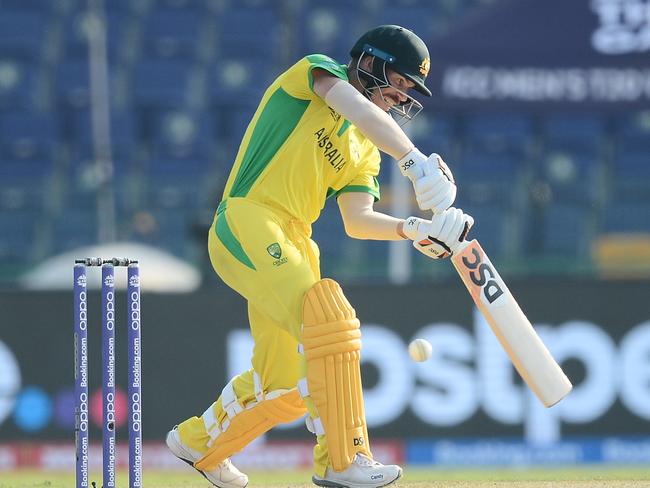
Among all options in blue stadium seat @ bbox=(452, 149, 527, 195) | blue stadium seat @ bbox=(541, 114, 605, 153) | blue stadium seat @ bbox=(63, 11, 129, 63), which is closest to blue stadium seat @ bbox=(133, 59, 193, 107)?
blue stadium seat @ bbox=(63, 11, 129, 63)

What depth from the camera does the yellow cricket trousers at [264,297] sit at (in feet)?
14.3

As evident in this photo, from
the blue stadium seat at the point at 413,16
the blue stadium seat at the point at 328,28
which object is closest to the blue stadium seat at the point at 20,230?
the blue stadium seat at the point at 328,28

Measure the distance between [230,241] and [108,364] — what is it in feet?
1.85

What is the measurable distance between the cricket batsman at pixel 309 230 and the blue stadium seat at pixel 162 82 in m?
8.47

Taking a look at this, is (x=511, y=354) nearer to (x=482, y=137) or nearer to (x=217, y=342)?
(x=217, y=342)

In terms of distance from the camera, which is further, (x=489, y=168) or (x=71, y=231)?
(x=489, y=168)

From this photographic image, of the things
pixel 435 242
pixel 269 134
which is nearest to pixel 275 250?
pixel 269 134

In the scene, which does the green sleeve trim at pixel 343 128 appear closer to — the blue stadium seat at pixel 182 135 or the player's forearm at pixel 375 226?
the player's forearm at pixel 375 226

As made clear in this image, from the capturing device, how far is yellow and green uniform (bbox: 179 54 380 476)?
4.36 m

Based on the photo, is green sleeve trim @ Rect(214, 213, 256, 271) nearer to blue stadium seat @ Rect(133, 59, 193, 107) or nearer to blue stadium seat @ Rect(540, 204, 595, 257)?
blue stadium seat @ Rect(540, 204, 595, 257)

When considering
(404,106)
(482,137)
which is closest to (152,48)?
(482,137)

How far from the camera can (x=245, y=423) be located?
15.5 ft

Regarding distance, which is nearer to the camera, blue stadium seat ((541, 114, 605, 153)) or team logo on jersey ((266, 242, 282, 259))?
team logo on jersey ((266, 242, 282, 259))

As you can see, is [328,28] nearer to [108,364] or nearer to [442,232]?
[442,232]
